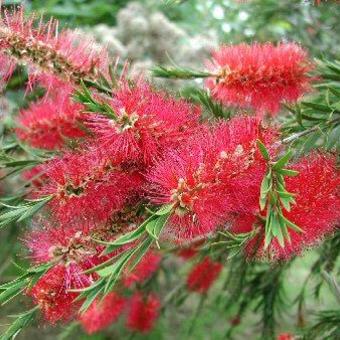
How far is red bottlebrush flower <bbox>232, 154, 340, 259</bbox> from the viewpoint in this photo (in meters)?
1.05

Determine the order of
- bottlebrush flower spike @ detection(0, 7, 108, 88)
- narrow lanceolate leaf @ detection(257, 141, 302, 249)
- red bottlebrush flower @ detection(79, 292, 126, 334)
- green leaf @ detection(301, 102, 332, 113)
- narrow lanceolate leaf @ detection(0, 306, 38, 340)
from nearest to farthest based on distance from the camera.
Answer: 1. narrow lanceolate leaf @ detection(257, 141, 302, 249)
2. narrow lanceolate leaf @ detection(0, 306, 38, 340)
3. bottlebrush flower spike @ detection(0, 7, 108, 88)
4. green leaf @ detection(301, 102, 332, 113)
5. red bottlebrush flower @ detection(79, 292, 126, 334)

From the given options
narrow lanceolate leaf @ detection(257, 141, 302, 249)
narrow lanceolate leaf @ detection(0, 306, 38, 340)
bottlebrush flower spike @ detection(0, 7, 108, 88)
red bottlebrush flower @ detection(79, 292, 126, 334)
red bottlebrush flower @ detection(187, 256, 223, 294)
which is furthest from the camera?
red bottlebrush flower @ detection(187, 256, 223, 294)

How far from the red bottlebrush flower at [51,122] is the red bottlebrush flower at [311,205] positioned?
1.66 ft

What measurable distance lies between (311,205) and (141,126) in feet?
1.10

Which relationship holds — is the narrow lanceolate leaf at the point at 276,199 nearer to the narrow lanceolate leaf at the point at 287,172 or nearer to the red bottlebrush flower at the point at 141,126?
the narrow lanceolate leaf at the point at 287,172

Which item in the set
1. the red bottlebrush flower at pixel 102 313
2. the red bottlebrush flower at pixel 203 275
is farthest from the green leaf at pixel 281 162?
the red bottlebrush flower at pixel 203 275

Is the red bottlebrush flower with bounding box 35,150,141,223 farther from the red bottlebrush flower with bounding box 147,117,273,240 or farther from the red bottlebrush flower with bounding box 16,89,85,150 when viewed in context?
the red bottlebrush flower with bounding box 16,89,85,150

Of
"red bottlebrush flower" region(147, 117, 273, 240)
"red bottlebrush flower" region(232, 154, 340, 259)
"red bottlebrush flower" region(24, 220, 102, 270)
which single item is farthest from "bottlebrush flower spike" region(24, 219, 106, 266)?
"red bottlebrush flower" region(232, 154, 340, 259)

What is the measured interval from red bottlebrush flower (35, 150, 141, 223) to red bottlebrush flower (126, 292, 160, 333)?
4.46ft

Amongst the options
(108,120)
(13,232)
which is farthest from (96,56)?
(13,232)

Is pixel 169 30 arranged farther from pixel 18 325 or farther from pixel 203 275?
pixel 18 325

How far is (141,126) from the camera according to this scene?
1022 mm

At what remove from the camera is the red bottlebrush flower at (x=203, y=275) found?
91.4 inches

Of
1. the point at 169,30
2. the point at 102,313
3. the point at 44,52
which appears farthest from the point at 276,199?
the point at 169,30
